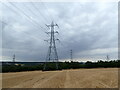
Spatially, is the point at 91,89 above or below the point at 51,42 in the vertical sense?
below

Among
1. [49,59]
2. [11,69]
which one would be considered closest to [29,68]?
[11,69]

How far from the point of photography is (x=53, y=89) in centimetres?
1094

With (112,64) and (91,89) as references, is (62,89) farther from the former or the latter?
(112,64)

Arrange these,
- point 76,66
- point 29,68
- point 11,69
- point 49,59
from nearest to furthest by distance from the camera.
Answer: point 49,59 < point 11,69 < point 29,68 < point 76,66

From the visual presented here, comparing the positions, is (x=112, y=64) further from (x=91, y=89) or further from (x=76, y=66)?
(x=91, y=89)

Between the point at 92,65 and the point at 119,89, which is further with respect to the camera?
the point at 92,65

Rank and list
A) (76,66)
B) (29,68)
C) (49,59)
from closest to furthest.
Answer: (49,59), (29,68), (76,66)

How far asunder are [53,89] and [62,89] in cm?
50

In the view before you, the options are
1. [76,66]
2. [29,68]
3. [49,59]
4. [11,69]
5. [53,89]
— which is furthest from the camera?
[76,66]

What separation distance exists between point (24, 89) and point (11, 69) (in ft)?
204

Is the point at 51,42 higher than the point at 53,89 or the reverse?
higher

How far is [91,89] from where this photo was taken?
11.0 metres

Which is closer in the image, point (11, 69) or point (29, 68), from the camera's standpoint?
point (11, 69)

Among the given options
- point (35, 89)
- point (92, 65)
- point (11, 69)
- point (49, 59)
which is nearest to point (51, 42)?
point (49, 59)
